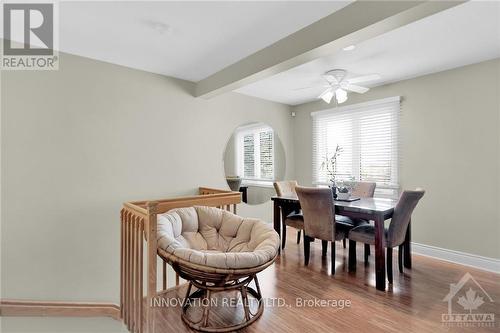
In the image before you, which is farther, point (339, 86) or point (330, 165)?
point (330, 165)

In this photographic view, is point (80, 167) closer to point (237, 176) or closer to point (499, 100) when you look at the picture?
point (237, 176)

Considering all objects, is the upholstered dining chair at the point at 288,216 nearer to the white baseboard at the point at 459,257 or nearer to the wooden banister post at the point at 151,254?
the white baseboard at the point at 459,257

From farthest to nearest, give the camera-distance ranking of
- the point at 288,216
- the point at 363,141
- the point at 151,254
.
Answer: the point at 363,141, the point at 288,216, the point at 151,254

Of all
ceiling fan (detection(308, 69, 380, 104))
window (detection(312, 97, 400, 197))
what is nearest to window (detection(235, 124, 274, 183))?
window (detection(312, 97, 400, 197))

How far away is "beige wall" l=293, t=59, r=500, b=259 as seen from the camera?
2.89m

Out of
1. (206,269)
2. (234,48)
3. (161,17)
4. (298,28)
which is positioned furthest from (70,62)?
(206,269)

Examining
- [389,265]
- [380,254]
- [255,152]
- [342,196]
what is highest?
[255,152]

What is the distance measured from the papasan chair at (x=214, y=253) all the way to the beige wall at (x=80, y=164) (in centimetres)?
103

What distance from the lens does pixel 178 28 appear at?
218cm

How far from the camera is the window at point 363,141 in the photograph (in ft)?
12.2

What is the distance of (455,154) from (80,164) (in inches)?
172
